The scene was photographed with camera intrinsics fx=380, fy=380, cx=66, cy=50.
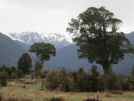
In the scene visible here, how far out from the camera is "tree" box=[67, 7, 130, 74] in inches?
2734

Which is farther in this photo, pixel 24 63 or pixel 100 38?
pixel 24 63

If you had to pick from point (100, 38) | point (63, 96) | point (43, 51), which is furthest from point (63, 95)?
point (43, 51)

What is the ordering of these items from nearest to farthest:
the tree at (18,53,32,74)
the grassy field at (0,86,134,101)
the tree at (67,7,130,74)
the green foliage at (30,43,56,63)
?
the grassy field at (0,86,134,101) < the tree at (67,7,130,74) < the green foliage at (30,43,56,63) < the tree at (18,53,32,74)

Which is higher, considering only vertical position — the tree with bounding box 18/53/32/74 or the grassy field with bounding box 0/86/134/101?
the tree with bounding box 18/53/32/74

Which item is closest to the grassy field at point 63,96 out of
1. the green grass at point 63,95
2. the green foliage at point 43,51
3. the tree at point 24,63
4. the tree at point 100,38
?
the green grass at point 63,95

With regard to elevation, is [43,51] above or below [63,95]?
above

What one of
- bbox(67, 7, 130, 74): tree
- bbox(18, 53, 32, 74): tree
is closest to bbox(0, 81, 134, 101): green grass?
bbox(67, 7, 130, 74): tree

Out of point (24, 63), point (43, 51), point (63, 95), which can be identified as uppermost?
point (43, 51)

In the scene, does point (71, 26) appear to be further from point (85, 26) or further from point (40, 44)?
point (40, 44)

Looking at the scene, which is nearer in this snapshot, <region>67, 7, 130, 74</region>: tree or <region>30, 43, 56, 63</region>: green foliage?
<region>67, 7, 130, 74</region>: tree

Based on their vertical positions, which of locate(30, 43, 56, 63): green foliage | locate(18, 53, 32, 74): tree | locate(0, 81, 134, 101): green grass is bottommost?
locate(0, 81, 134, 101): green grass

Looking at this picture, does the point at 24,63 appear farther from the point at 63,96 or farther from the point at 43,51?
the point at 63,96

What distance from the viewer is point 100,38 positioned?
70.2m

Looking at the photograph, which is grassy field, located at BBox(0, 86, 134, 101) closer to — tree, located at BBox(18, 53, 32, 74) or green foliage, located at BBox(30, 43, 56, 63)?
green foliage, located at BBox(30, 43, 56, 63)
